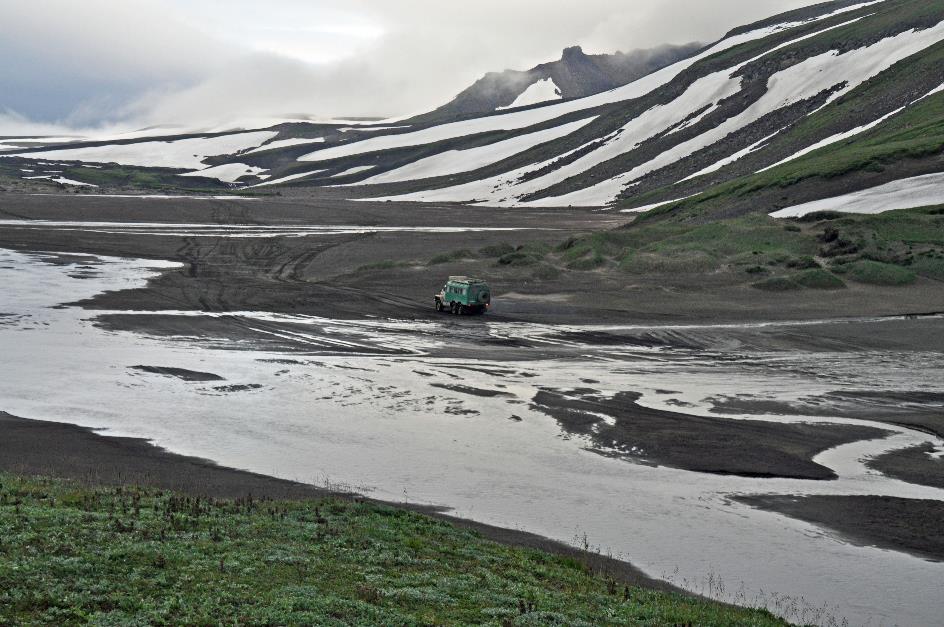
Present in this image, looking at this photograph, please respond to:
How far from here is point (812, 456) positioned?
2706 centimetres

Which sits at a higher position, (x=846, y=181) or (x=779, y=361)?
(x=846, y=181)

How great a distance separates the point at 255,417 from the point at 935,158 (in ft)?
256

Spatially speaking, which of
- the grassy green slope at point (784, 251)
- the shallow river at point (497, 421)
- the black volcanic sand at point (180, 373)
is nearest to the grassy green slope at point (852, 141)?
the grassy green slope at point (784, 251)

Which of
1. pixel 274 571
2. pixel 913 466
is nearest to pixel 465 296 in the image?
pixel 913 466

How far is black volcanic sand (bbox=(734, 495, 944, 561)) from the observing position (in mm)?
20750

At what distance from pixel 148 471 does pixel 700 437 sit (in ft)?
51.9

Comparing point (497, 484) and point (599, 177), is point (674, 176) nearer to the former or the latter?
point (599, 177)

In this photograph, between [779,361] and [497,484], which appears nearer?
[497,484]

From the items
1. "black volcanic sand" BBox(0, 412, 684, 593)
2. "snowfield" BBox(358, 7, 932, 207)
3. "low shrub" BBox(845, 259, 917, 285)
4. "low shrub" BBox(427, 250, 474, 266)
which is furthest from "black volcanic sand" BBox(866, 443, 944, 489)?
"snowfield" BBox(358, 7, 932, 207)

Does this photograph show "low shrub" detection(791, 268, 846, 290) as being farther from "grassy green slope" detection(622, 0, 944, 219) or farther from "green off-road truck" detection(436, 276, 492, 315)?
"grassy green slope" detection(622, 0, 944, 219)

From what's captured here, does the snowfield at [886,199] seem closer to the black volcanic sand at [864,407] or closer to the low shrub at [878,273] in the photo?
the low shrub at [878,273]

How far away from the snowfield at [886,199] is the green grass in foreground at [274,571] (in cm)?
→ 7137

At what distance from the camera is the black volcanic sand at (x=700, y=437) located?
26.3 metres

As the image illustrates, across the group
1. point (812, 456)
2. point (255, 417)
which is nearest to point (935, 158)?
point (812, 456)
